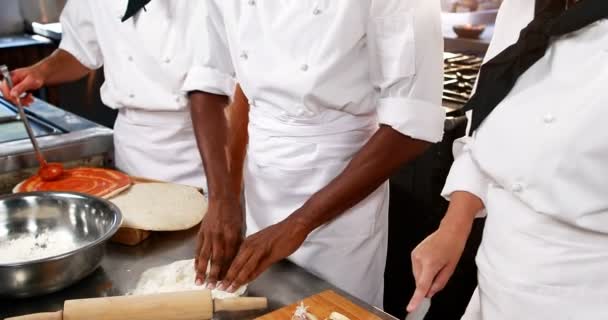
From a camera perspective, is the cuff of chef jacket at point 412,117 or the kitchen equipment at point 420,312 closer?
the kitchen equipment at point 420,312

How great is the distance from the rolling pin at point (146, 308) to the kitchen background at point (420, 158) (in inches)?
33.6

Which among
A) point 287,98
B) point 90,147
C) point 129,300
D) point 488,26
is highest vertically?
point 287,98

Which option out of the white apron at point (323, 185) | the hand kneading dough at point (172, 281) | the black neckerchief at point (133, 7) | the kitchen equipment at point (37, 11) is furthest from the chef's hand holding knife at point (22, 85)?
the kitchen equipment at point (37, 11)

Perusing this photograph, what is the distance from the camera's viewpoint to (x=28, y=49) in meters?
3.98

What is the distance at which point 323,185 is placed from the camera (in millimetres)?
1405

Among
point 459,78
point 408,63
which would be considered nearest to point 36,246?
point 408,63

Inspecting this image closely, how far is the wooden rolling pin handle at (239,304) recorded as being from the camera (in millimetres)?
1018

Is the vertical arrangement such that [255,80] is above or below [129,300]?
above

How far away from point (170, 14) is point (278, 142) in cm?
62

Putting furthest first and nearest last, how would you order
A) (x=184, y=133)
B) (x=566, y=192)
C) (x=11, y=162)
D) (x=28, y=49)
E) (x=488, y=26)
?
(x=28, y=49), (x=488, y=26), (x=184, y=133), (x=11, y=162), (x=566, y=192)

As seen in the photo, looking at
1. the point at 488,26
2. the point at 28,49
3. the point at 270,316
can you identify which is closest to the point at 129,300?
the point at 270,316

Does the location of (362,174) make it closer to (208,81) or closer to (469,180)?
(469,180)

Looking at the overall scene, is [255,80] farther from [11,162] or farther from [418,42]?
[11,162]

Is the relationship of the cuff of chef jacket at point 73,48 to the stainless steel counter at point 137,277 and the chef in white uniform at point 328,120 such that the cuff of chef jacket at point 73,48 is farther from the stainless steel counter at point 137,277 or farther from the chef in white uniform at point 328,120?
the stainless steel counter at point 137,277
